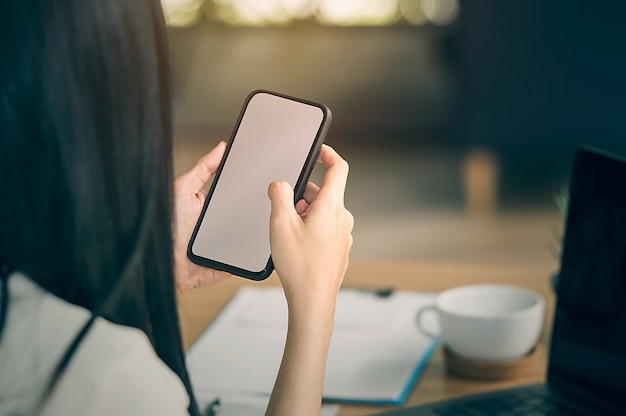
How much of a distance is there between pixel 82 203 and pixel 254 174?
0.30 metres

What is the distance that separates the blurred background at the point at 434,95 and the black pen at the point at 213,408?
5.89 feet

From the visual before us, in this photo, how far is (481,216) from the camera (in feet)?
11.8

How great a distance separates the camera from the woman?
562mm

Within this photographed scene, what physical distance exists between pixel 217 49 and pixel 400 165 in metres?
1.46

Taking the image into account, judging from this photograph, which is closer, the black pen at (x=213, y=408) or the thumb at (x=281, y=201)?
the thumb at (x=281, y=201)

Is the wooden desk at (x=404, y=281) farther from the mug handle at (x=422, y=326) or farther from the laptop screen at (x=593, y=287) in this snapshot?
the laptop screen at (x=593, y=287)

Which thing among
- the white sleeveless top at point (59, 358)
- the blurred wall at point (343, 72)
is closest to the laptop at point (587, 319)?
the white sleeveless top at point (59, 358)

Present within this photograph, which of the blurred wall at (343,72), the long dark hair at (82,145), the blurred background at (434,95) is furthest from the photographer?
the blurred wall at (343,72)

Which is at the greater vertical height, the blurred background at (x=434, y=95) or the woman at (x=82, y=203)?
the woman at (x=82, y=203)

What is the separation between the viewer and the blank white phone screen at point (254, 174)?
838 millimetres

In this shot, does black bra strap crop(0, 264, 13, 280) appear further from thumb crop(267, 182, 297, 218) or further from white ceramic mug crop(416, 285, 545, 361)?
white ceramic mug crop(416, 285, 545, 361)

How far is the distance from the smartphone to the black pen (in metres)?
0.14

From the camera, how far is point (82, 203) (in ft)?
1.90

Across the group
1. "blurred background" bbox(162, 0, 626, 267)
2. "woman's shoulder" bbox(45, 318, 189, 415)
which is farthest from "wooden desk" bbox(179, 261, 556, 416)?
"blurred background" bbox(162, 0, 626, 267)
